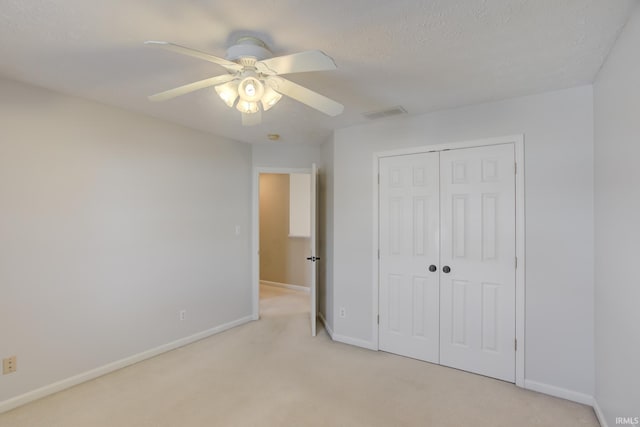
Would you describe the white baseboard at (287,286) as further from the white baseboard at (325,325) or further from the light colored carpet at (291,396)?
the light colored carpet at (291,396)

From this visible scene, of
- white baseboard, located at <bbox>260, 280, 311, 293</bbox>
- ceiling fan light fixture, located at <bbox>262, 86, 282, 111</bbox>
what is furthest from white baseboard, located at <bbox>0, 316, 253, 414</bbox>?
ceiling fan light fixture, located at <bbox>262, 86, 282, 111</bbox>

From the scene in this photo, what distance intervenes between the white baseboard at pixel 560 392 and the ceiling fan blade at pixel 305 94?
2646 mm

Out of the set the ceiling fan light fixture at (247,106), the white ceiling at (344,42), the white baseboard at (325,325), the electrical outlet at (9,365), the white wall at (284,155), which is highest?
the white ceiling at (344,42)

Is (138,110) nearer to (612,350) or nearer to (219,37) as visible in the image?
(219,37)

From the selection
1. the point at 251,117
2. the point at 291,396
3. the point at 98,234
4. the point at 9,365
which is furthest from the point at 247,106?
the point at 9,365

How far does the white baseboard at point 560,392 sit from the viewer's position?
231 centimetres

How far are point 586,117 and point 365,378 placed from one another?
2.70 m

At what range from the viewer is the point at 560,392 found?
2.39 meters

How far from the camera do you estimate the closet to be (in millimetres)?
2656

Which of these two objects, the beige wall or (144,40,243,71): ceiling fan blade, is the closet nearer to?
(144,40,243,71): ceiling fan blade

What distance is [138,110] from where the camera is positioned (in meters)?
2.92

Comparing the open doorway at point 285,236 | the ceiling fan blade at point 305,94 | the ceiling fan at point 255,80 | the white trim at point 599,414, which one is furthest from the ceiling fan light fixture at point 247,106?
the open doorway at point 285,236

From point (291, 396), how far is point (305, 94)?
7.18ft

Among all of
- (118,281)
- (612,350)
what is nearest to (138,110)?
(118,281)
